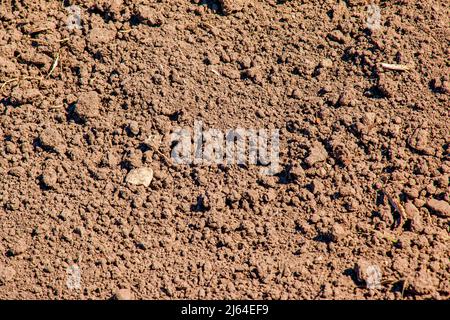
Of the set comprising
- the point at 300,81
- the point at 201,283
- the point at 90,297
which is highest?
the point at 300,81

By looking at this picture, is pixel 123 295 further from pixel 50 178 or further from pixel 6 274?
pixel 50 178

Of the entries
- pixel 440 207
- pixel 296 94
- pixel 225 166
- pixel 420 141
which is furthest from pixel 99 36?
pixel 440 207

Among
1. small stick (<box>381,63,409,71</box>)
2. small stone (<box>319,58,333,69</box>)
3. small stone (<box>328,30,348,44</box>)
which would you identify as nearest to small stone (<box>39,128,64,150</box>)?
small stone (<box>319,58,333,69</box>)

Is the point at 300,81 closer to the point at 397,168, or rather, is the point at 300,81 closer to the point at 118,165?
the point at 397,168

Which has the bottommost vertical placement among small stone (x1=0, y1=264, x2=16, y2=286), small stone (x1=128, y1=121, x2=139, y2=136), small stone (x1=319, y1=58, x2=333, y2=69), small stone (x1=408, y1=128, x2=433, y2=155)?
small stone (x1=0, y1=264, x2=16, y2=286)

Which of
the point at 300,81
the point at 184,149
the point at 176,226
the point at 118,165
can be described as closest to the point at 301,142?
the point at 300,81

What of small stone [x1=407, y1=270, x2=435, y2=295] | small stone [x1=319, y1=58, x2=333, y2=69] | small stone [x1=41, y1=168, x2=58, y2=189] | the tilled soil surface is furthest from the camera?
small stone [x1=319, y1=58, x2=333, y2=69]

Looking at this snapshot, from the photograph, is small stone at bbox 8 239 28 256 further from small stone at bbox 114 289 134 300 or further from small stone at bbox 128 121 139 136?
small stone at bbox 128 121 139 136

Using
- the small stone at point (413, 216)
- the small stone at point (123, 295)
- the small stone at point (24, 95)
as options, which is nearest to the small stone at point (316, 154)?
the small stone at point (413, 216)
